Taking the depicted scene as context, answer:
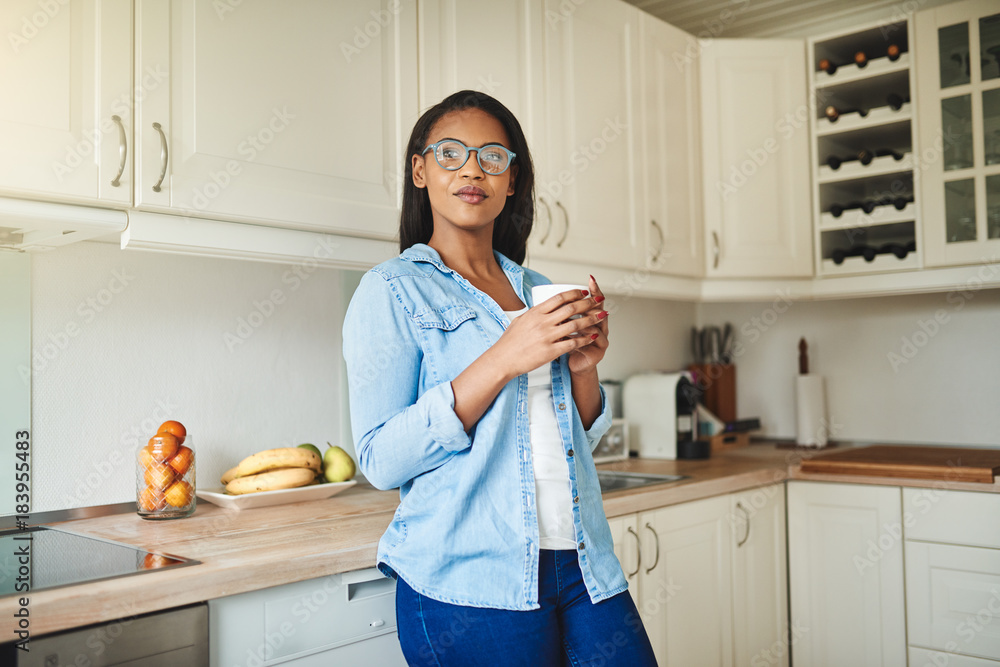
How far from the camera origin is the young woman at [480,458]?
1054mm

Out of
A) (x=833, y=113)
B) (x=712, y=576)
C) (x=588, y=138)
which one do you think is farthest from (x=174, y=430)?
(x=833, y=113)

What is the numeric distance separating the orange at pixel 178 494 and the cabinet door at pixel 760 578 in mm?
1435

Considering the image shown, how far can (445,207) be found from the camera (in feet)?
4.06

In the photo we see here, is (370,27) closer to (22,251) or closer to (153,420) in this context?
(22,251)

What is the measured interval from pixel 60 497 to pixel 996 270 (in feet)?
8.35

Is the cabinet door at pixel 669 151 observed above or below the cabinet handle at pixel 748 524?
above

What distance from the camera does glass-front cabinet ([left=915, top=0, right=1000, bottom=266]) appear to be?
2.46 meters

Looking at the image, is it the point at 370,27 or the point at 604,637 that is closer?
the point at 604,637

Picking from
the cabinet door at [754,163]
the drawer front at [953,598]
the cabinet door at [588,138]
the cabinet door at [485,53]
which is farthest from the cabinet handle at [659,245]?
the drawer front at [953,598]

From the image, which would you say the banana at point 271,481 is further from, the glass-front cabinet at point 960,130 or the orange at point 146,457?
the glass-front cabinet at point 960,130

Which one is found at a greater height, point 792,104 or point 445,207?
point 792,104

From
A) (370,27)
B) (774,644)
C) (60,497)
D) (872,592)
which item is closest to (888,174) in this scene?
(872,592)

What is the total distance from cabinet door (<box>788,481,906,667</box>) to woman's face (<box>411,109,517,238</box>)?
166 cm

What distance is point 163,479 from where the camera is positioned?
60.6 inches
